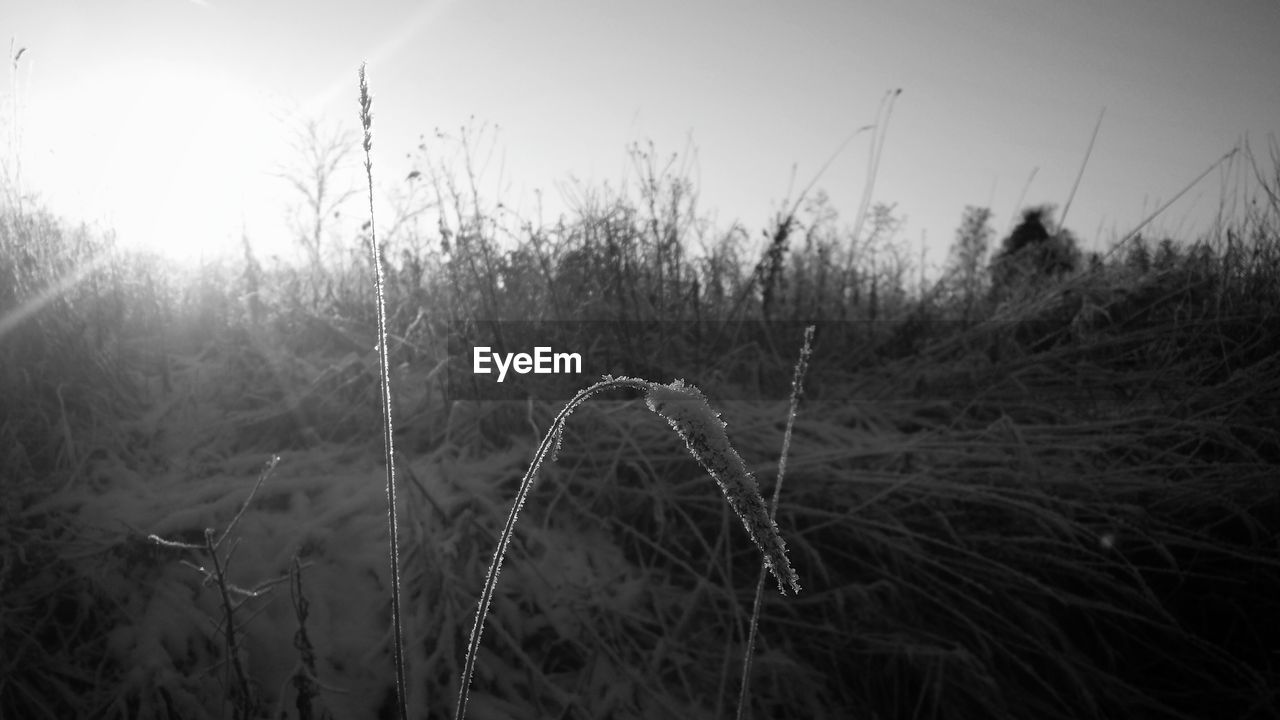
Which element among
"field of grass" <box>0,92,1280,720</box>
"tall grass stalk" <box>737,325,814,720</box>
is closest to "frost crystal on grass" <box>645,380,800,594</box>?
"tall grass stalk" <box>737,325,814,720</box>

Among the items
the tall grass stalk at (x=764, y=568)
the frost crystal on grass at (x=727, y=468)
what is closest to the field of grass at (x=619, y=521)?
the tall grass stalk at (x=764, y=568)

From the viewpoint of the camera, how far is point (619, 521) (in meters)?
1.47

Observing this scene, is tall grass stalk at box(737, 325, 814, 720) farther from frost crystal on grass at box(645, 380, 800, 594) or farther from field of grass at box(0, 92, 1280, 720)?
field of grass at box(0, 92, 1280, 720)

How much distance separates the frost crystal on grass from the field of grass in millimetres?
666

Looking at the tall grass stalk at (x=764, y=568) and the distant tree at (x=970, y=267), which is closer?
the tall grass stalk at (x=764, y=568)

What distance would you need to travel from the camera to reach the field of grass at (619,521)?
3.76 ft

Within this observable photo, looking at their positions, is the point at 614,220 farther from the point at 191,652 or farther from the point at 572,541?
the point at 191,652

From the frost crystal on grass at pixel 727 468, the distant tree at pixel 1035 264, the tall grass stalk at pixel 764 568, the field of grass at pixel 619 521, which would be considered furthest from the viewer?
the distant tree at pixel 1035 264

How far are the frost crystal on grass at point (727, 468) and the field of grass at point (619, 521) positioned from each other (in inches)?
26.2

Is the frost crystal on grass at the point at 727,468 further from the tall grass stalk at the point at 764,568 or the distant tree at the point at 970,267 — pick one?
the distant tree at the point at 970,267

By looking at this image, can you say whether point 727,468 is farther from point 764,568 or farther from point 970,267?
point 970,267

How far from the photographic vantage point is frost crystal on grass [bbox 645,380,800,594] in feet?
1.09

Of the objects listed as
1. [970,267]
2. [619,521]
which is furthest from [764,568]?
[970,267]

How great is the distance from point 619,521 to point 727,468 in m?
1.17
